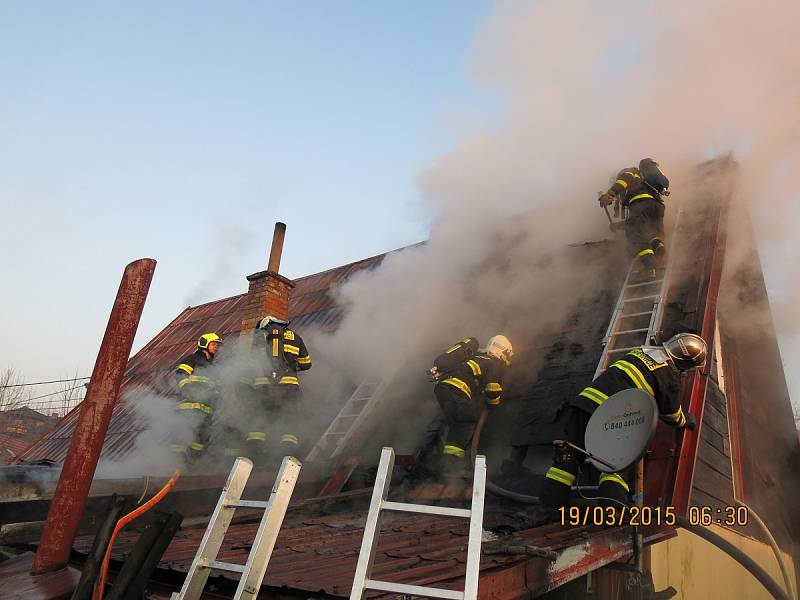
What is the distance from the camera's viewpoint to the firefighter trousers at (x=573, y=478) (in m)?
3.72

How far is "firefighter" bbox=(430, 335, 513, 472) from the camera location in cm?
541

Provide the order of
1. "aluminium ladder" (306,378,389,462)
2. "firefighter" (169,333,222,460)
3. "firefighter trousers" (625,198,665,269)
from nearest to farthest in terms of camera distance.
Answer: "aluminium ladder" (306,378,389,462) → "firefighter trousers" (625,198,665,269) → "firefighter" (169,333,222,460)

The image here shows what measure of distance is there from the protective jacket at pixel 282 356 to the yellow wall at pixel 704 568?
13.6 feet

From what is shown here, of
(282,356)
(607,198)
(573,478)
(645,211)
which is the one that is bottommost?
(573,478)

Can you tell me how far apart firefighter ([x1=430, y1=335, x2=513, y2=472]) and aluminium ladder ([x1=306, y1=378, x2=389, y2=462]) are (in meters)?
1.03

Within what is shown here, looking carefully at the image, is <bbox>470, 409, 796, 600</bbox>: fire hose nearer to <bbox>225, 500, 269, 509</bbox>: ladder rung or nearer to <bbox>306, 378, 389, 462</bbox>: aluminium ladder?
<bbox>306, 378, 389, 462</bbox>: aluminium ladder

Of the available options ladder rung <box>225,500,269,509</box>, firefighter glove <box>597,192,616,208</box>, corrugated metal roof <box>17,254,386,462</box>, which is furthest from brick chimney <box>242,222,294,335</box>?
ladder rung <box>225,500,269,509</box>

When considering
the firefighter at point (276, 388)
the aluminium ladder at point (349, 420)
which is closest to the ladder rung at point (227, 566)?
the aluminium ladder at point (349, 420)

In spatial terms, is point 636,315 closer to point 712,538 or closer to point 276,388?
point 712,538

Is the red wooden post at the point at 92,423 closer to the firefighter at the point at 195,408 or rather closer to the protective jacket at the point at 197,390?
the firefighter at the point at 195,408

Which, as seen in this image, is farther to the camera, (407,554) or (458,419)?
(458,419)

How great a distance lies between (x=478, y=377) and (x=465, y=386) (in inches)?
8.1

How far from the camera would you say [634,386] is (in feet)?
13.6

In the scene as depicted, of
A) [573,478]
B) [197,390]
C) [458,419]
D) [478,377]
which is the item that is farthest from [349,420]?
[573,478]
